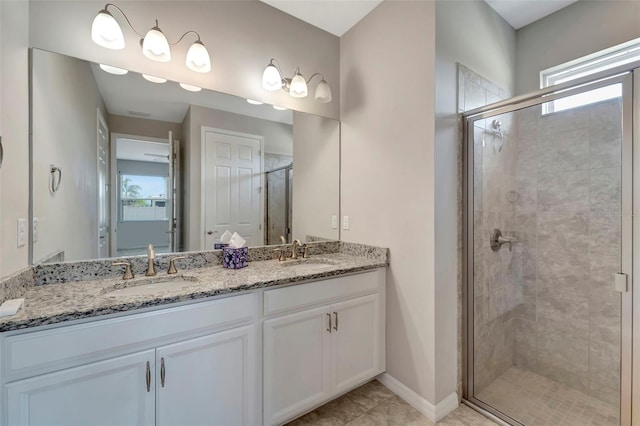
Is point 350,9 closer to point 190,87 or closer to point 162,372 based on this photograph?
point 190,87

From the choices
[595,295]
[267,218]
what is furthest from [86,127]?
[595,295]

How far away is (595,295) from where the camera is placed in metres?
1.77

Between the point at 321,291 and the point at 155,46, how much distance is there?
5.42 feet

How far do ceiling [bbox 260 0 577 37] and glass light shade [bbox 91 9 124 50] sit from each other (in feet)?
3.41

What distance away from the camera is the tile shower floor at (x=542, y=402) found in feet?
5.48

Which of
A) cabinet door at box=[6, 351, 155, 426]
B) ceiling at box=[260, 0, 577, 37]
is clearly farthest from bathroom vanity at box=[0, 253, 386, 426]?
ceiling at box=[260, 0, 577, 37]

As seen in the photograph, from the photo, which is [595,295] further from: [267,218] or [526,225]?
[267,218]

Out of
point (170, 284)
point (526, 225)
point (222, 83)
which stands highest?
point (222, 83)

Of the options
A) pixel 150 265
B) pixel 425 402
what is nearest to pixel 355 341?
pixel 425 402

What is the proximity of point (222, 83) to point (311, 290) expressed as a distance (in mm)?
1460

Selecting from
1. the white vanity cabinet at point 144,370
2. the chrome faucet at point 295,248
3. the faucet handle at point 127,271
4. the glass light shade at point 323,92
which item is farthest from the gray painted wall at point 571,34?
the faucet handle at point 127,271

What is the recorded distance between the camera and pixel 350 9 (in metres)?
2.08

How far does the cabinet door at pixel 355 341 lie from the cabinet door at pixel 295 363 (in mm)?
78

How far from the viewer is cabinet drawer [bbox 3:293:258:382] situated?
0.95 meters
